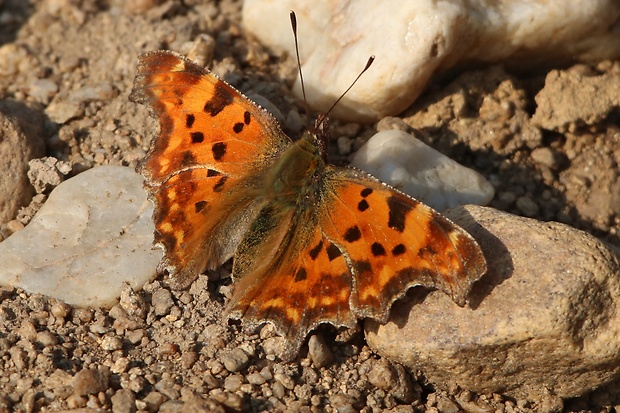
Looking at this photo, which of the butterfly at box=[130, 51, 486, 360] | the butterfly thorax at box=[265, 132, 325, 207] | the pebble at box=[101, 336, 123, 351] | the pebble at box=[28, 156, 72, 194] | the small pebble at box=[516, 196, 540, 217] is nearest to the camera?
the butterfly at box=[130, 51, 486, 360]

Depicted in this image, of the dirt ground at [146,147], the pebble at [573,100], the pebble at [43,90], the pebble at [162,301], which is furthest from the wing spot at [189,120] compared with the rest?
the pebble at [573,100]

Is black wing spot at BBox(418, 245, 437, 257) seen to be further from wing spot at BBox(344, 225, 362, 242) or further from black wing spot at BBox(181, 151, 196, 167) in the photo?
black wing spot at BBox(181, 151, 196, 167)

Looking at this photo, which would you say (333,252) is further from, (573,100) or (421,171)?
(573,100)

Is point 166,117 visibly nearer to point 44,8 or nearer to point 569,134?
point 44,8

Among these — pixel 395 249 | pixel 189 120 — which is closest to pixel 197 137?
pixel 189 120

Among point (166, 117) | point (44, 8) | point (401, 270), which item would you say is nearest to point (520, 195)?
point (401, 270)

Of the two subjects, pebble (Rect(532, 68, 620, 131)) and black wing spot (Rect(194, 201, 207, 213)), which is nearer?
black wing spot (Rect(194, 201, 207, 213))

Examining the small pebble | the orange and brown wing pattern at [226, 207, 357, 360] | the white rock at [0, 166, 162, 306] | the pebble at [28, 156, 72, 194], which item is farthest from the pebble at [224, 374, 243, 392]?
the small pebble
